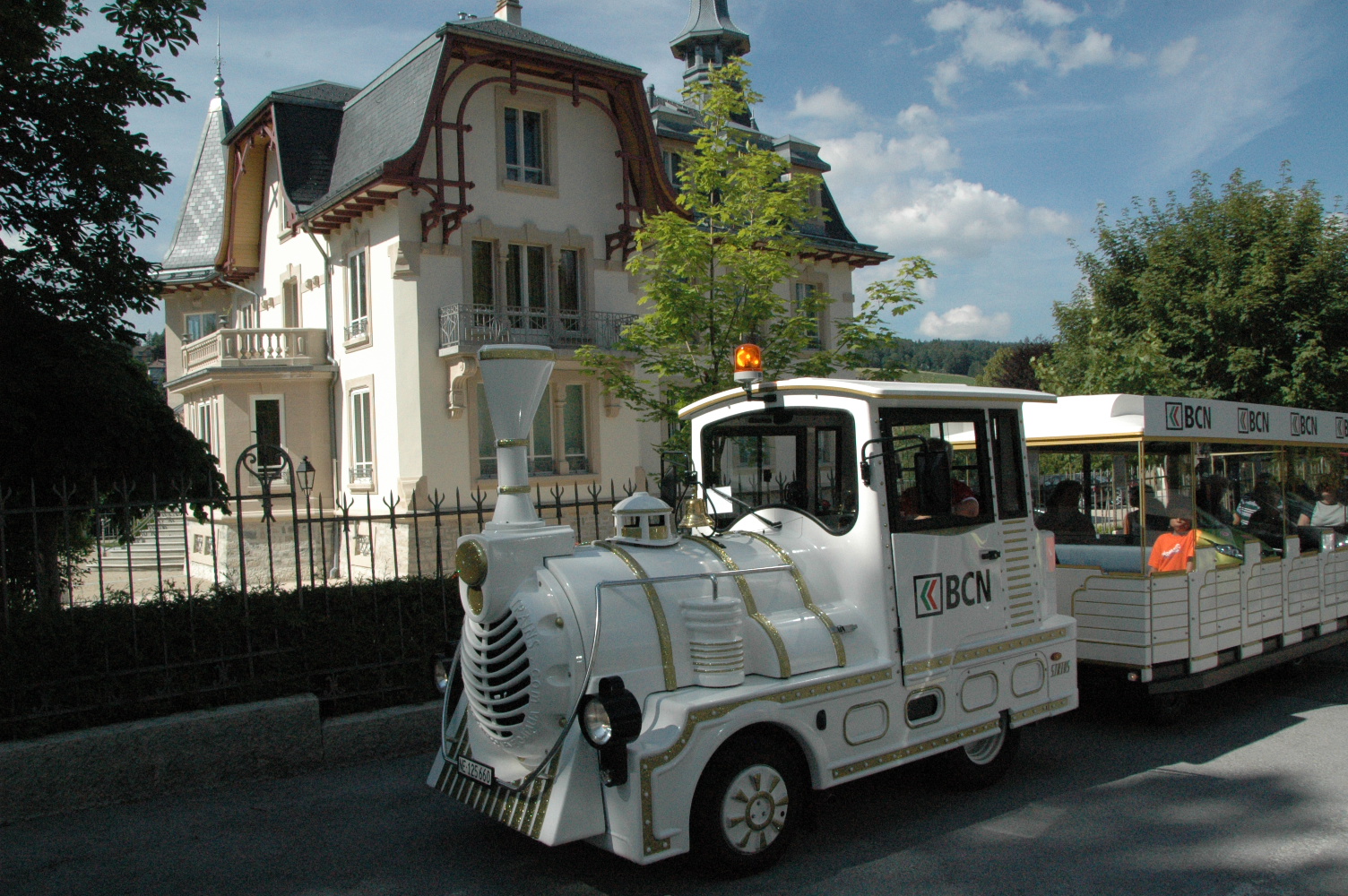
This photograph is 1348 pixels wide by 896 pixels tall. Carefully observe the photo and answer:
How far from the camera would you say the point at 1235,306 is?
54.8 ft

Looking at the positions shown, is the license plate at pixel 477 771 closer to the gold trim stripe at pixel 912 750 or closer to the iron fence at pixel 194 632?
the iron fence at pixel 194 632

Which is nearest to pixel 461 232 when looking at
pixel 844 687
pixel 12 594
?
pixel 12 594

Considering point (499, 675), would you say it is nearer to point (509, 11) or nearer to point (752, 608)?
point (752, 608)

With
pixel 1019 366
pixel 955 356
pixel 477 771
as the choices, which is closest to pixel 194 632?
pixel 477 771

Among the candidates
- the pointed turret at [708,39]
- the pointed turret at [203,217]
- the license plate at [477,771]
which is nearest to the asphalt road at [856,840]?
the license plate at [477,771]

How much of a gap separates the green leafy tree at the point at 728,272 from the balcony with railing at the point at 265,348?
41.1ft

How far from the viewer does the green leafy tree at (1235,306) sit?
53.3ft

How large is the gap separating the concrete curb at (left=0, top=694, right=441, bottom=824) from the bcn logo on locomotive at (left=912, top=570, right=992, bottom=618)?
3505 mm

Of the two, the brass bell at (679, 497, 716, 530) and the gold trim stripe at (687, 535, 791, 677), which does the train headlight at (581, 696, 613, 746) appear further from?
the brass bell at (679, 497, 716, 530)

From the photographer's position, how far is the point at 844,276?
25.5 meters

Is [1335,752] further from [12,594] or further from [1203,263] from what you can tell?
[1203,263]

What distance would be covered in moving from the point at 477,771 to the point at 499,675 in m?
0.57

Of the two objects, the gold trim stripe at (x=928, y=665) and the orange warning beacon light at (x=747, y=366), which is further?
the orange warning beacon light at (x=747, y=366)

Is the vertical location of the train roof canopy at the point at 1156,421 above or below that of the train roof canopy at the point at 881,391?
below
